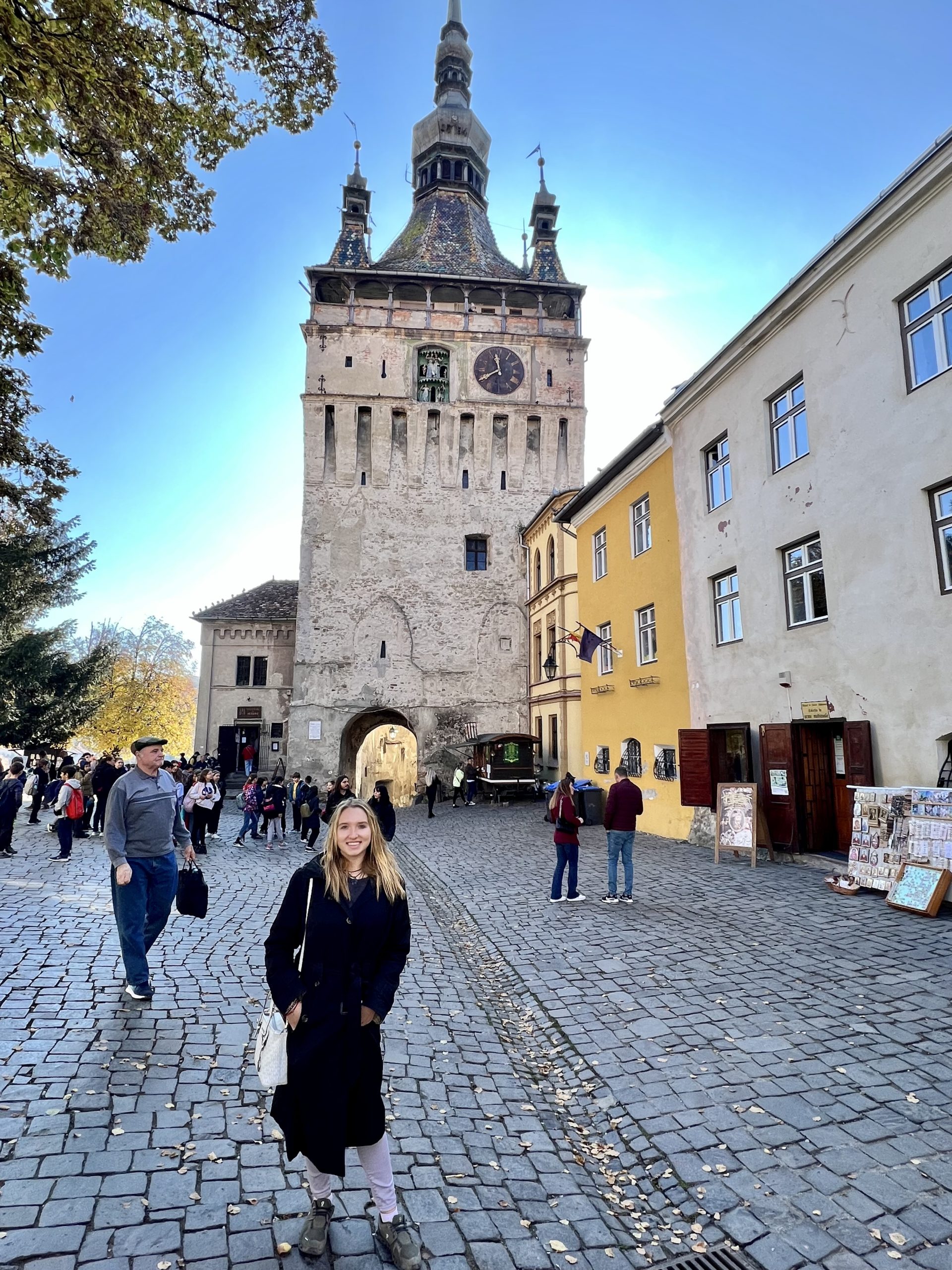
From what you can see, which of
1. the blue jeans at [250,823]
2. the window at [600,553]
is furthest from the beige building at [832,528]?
the blue jeans at [250,823]

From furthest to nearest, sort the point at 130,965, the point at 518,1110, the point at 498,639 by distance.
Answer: the point at 498,639, the point at 130,965, the point at 518,1110

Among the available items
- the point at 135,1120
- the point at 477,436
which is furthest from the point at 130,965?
the point at 477,436

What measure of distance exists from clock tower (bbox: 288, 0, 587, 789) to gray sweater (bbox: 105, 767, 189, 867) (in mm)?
25431

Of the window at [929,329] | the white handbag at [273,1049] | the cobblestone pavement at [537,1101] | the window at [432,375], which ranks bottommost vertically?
the cobblestone pavement at [537,1101]

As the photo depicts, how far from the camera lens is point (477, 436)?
109 feet

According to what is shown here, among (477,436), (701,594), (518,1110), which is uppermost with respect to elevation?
(477,436)

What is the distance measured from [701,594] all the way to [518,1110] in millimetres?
12047

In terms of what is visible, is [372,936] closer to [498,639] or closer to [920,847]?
[920,847]

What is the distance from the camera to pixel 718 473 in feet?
47.6

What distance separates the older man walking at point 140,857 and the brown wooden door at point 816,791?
9.82m

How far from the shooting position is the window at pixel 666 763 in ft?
50.9

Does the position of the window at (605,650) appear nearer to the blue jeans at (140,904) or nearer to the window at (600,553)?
the window at (600,553)

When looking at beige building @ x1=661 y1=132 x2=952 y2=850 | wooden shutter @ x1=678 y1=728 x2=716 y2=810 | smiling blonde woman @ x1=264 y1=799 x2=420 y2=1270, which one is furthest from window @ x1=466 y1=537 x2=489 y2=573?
smiling blonde woman @ x1=264 y1=799 x2=420 y2=1270

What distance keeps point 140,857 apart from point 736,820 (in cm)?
1007
